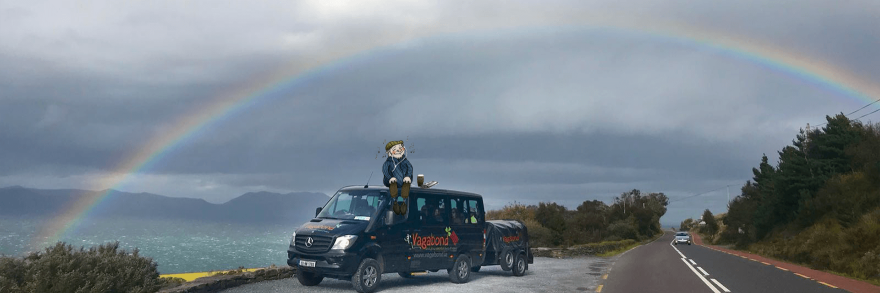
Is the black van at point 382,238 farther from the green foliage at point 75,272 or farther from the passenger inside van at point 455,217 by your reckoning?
the green foliage at point 75,272

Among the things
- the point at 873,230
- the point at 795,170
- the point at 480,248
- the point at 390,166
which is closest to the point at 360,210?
the point at 390,166

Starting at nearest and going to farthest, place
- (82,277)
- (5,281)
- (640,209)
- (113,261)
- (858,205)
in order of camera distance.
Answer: (5,281) → (82,277) → (113,261) → (858,205) → (640,209)

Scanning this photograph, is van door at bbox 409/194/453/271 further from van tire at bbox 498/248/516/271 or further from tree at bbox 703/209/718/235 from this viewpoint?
tree at bbox 703/209/718/235

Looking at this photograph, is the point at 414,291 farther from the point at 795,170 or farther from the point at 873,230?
the point at 795,170

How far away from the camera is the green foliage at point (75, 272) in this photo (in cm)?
1042

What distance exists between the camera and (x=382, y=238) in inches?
567

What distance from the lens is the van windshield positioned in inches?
575

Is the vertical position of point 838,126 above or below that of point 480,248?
above

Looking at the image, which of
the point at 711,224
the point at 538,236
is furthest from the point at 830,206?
the point at 711,224

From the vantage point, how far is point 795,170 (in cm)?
5153

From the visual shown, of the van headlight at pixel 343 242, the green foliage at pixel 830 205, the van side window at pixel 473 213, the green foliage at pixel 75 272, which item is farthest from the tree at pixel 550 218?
the green foliage at pixel 75 272

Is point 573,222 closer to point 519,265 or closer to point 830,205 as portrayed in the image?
point 830,205

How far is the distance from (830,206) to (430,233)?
3729cm

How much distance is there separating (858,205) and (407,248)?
31.0 meters
